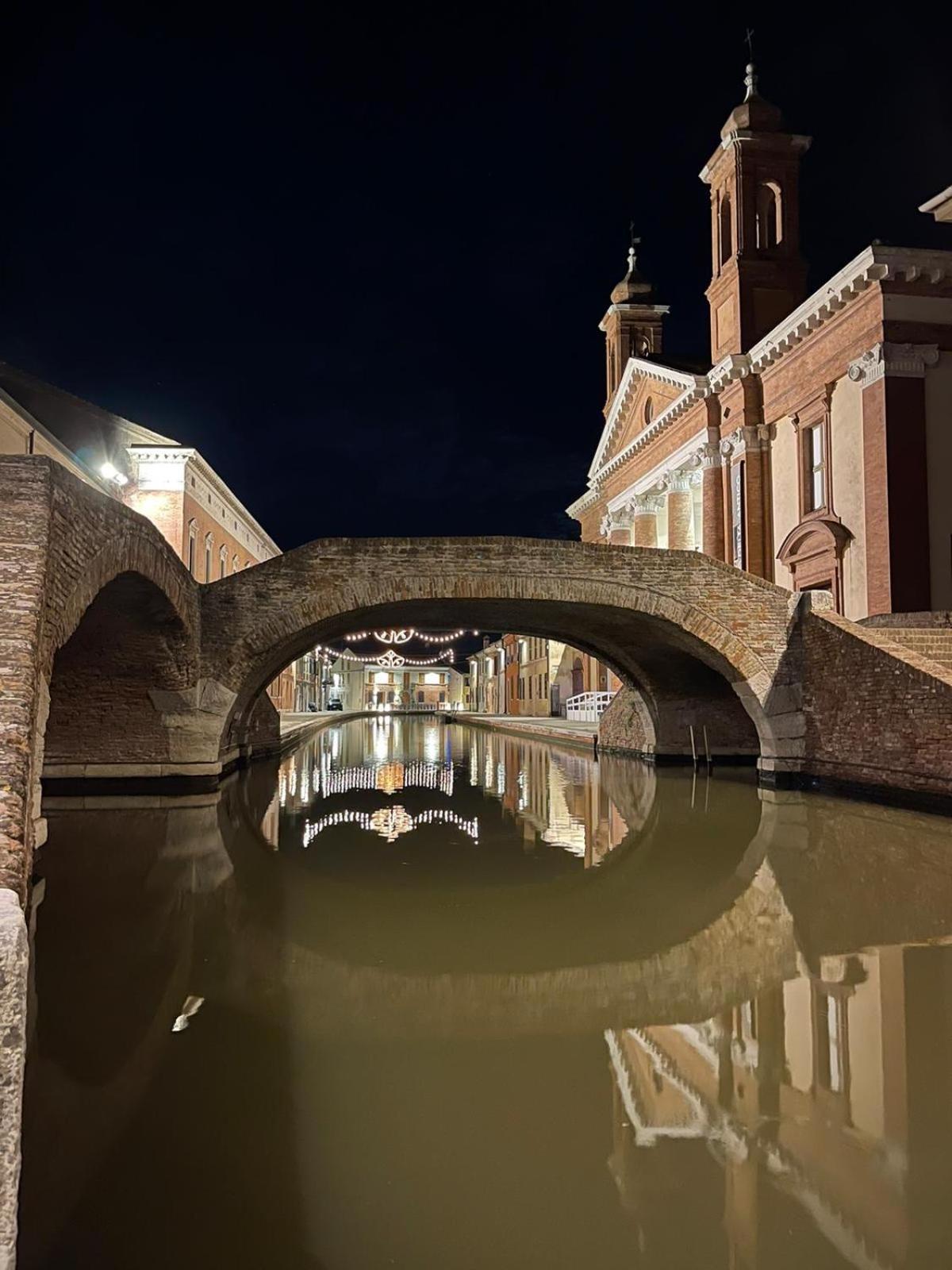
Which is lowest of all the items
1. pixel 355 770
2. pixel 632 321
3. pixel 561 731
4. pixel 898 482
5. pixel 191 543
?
pixel 355 770

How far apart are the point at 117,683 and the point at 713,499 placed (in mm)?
14927

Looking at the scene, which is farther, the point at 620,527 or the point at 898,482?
the point at 620,527

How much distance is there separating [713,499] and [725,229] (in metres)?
7.32

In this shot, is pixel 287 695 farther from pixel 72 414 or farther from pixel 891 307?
pixel 891 307

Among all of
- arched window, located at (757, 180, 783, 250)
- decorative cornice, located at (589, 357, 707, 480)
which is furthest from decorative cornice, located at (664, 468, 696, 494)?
arched window, located at (757, 180, 783, 250)

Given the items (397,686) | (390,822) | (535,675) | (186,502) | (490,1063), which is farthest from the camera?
(397,686)

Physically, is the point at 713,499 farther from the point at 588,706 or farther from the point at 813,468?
the point at 588,706

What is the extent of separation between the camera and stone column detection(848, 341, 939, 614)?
48.6ft

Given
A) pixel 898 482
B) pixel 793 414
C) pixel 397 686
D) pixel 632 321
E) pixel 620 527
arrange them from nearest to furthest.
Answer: pixel 898 482
pixel 793 414
pixel 620 527
pixel 632 321
pixel 397 686

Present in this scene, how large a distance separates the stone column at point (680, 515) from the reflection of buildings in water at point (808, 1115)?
→ 2059cm

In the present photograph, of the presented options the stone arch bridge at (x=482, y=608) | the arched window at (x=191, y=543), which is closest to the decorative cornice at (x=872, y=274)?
the stone arch bridge at (x=482, y=608)

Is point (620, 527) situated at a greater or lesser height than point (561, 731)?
greater

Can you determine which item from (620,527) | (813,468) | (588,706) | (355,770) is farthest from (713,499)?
(355,770)

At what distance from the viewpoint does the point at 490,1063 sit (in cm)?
338
